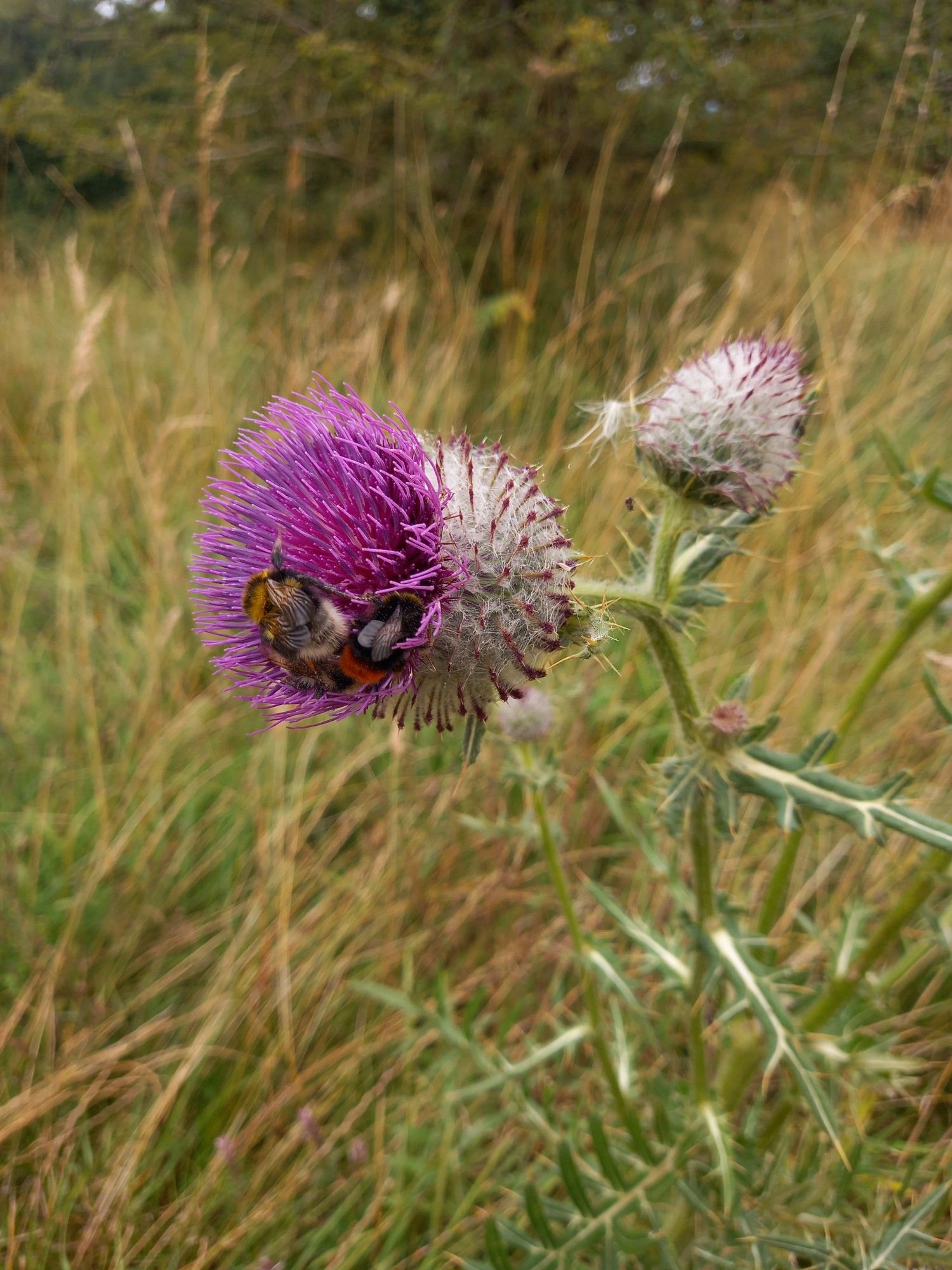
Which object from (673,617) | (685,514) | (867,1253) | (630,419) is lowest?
(867,1253)

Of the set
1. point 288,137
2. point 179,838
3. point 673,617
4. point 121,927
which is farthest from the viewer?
point 288,137

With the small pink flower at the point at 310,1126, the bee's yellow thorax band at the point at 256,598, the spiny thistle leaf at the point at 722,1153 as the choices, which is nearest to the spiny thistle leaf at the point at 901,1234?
the spiny thistle leaf at the point at 722,1153

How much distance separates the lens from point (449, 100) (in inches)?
244

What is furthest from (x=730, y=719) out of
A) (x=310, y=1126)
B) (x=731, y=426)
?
(x=310, y=1126)

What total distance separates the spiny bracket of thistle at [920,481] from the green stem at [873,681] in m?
0.17

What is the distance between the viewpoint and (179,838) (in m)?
3.55

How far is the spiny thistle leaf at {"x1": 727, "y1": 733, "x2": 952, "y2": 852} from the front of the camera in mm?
1551

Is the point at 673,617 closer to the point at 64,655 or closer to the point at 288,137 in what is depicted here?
the point at 64,655

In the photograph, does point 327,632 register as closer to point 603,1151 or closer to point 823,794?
point 823,794

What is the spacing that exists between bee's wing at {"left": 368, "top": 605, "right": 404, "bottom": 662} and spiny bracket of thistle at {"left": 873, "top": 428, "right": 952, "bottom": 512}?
47.5 inches

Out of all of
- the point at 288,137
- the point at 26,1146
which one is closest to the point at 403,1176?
the point at 26,1146

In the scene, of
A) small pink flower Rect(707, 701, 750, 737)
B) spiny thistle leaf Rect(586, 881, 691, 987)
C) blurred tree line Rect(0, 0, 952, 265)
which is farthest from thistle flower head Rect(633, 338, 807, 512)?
blurred tree line Rect(0, 0, 952, 265)

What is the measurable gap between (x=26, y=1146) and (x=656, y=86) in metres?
7.42

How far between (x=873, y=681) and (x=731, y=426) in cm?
78
